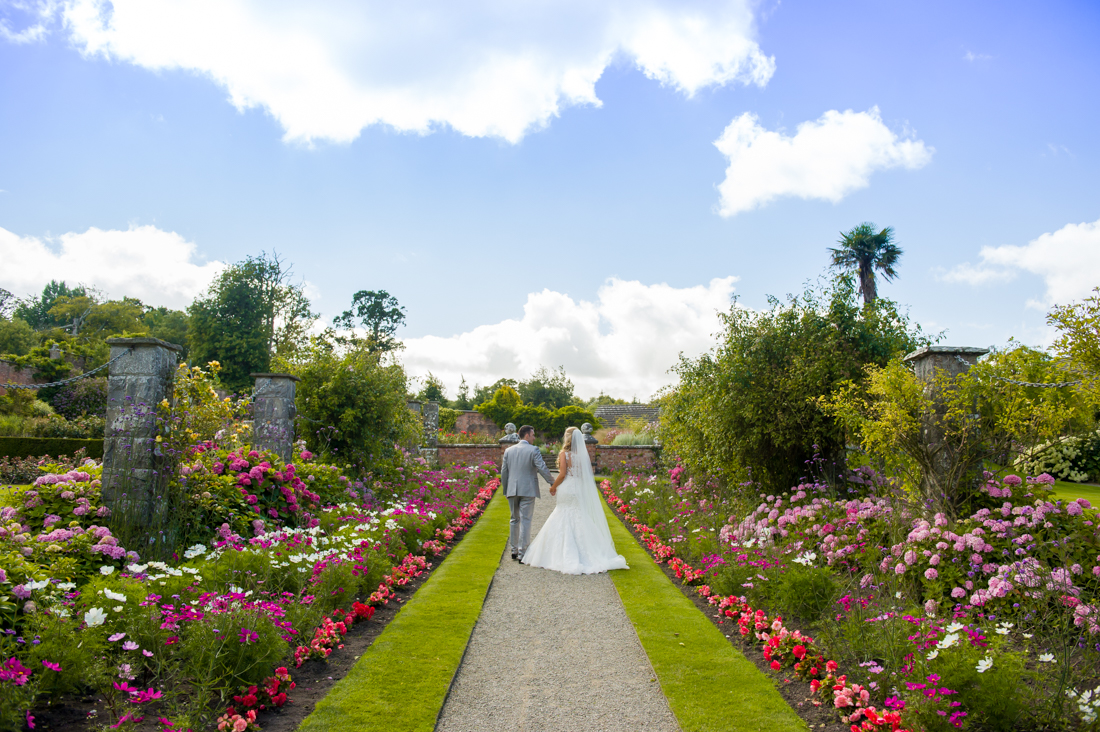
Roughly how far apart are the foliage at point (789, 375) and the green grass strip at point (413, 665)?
400 centimetres

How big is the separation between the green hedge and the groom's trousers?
11452 mm

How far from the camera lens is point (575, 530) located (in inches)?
288

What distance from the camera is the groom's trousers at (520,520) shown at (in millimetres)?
7629

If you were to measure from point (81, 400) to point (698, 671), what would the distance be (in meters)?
24.4

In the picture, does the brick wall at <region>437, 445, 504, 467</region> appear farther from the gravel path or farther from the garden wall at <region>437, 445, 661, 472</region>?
the gravel path

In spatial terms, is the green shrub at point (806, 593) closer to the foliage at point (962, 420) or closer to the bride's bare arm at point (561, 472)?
the foliage at point (962, 420)

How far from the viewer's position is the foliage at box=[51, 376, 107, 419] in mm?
21281

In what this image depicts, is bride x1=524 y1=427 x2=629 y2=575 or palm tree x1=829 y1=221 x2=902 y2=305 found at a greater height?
palm tree x1=829 y1=221 x2=902 y2=305

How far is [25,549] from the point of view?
407 cm

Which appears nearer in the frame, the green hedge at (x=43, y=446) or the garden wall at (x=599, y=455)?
the green hedge at (x=43, y=446)

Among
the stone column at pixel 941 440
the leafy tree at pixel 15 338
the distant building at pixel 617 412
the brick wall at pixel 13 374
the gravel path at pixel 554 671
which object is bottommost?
the gravel path at pixel 554 671

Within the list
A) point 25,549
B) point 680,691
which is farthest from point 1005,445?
point 25,549

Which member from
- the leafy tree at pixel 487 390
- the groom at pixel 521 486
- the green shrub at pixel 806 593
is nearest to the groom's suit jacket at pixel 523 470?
the groom at pixel 521 486

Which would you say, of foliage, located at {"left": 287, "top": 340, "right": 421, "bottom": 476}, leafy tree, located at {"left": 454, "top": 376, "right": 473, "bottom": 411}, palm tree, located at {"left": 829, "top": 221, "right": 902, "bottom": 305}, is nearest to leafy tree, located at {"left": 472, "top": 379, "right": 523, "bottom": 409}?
leafy tree, located at {"left": 454, "top": 376, "right": 473, "bottom": 411}
